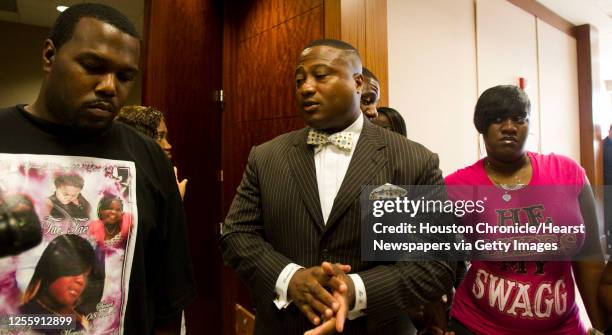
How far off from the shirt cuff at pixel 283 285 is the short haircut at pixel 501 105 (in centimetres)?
88

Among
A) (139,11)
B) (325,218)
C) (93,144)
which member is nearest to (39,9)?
(139,11)

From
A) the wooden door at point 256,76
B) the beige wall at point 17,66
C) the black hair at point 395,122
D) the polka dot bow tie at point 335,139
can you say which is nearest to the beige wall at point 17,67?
the beige wall at point 17,66

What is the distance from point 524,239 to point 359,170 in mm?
602

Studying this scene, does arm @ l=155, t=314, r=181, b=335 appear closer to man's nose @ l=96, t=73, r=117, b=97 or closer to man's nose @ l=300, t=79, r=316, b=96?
man's nose @ l=96, t=73, r=117, b=97

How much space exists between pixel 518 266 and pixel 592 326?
0.31m

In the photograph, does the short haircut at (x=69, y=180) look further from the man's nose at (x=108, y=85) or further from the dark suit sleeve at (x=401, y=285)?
the dark suit sleeve at (x=401, y=285)

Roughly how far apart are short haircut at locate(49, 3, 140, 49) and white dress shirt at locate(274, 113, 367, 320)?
618 millimetres

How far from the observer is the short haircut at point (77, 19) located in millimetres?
841

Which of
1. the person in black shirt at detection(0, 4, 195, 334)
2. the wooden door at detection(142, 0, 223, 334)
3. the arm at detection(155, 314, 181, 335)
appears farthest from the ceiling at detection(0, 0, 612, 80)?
the arm at detection(155, 314, 181, 335)

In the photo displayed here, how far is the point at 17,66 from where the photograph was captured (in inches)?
137

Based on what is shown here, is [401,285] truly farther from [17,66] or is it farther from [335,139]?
[17,66]

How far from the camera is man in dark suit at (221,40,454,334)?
0.98m

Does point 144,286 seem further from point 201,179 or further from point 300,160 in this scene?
point 201,179

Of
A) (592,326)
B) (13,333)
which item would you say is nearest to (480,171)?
(592,326)
